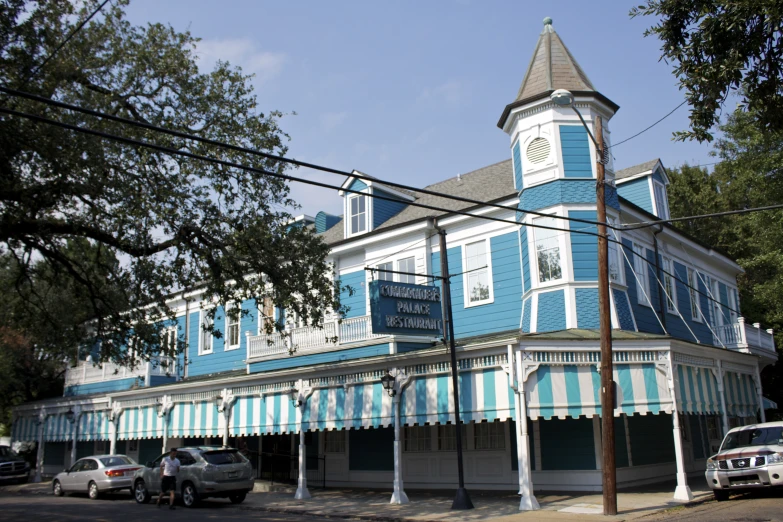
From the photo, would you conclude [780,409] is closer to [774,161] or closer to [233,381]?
[774,161]

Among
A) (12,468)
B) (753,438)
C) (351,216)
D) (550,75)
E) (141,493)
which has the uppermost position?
(550,75)

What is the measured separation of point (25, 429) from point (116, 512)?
2031 cm

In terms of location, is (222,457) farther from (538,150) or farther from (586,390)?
(538,150)

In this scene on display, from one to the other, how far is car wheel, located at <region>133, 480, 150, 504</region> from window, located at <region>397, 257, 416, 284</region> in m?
10.3

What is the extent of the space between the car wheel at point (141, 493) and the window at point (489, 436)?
9.92 meters

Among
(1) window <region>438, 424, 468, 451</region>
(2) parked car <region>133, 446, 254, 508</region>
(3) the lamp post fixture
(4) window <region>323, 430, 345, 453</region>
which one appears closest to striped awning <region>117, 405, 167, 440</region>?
(4) window <region>323, 430, 345, 453</region>

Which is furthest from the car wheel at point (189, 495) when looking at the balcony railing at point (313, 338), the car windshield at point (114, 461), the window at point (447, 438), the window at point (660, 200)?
the window at point (660, 200)

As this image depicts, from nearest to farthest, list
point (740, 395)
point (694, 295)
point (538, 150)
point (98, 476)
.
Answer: point (740, 395) → point (538, 150) → point (98, 476) → point (694, 295)

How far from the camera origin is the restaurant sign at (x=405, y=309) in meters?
18.4

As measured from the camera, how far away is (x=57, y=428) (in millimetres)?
31672

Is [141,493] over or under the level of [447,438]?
under

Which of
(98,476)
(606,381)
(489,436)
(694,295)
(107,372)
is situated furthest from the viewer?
(107,372)

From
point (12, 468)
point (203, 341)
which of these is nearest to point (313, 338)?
point (203, 341)

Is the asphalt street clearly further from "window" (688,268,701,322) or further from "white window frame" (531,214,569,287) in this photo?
"window" (688,268,701,322)
